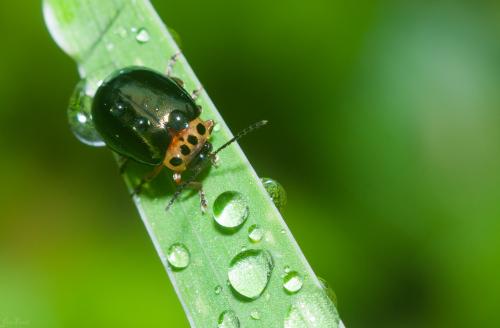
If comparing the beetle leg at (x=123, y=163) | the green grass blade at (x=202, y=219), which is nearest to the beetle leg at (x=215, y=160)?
the green grass blade at (x=202, y=219)

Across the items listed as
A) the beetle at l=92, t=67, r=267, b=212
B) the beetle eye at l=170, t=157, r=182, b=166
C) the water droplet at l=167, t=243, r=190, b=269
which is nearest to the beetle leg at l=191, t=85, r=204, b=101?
the beetle at l=92, t=67, r=267, b=212

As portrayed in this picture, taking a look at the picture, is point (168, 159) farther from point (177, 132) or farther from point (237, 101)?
point (237, 101)

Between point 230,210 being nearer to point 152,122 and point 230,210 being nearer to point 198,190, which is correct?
point 198,190

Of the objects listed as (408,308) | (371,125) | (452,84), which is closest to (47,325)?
(408,308)

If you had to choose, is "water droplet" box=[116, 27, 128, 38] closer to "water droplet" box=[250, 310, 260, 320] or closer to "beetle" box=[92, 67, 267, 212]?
"beetle" box=[92, 67, 267, 212]

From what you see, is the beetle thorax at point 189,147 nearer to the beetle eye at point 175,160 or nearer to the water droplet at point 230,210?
the beetle eye at point 175,160

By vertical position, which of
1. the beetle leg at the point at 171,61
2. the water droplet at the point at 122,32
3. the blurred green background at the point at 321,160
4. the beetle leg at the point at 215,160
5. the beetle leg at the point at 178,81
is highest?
the water droplet at the point at 122,32
